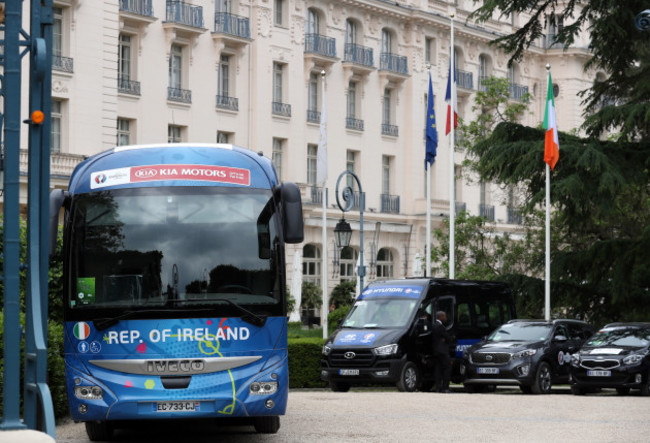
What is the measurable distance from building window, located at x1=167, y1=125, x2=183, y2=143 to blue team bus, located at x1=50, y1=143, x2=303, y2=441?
3747cm

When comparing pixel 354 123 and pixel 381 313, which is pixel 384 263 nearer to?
pixel 354 123

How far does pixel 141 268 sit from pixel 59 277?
6.84 metres

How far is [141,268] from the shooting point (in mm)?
14594

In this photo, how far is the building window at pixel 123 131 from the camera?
50.3m

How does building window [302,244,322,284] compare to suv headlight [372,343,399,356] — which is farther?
building window [302,244,322,284]

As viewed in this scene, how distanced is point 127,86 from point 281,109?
338 inches

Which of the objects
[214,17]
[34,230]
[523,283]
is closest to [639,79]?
[523,283]

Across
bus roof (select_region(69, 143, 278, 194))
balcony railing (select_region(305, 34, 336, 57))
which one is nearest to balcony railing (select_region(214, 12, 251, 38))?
balcony railing (select_region(305, 34, 336, 57))

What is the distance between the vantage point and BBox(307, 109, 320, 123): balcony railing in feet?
193

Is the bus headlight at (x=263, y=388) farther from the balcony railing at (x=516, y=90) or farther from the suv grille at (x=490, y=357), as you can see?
the balcony railing at (x=516, y=90)

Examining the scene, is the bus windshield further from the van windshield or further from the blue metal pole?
the van windshield

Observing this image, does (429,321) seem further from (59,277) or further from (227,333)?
(227,333)

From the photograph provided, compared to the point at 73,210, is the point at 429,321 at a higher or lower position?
lower

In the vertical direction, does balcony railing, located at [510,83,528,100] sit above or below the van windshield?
above
